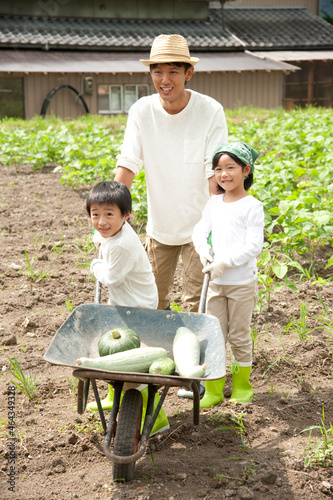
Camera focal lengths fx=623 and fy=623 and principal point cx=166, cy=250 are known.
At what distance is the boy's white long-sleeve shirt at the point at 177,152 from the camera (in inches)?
148

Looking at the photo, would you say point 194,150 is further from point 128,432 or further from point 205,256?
point 128,432

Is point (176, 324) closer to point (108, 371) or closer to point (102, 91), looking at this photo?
point (108, 371)

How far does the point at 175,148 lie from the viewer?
378 cm

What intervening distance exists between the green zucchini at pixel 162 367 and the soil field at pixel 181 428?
1.65ft

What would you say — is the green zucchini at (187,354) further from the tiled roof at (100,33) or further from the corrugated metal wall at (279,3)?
the corrugated metal wall at (279,3)

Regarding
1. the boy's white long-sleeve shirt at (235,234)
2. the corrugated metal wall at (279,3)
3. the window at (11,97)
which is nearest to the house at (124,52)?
the window at (11,97)

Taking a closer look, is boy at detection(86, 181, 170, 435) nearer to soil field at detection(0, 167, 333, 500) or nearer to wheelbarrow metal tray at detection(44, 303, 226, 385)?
wheelbarrow metal tray at detection(44, 303, 226, 385)

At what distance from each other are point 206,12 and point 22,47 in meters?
7.24

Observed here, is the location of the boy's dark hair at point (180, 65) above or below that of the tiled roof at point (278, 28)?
below

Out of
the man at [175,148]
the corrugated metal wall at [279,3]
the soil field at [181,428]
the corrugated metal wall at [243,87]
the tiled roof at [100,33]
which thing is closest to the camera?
the soil field at [181,428]

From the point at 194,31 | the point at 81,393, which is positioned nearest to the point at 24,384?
the point at 81,393

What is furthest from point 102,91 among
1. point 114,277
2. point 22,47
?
point 114,277

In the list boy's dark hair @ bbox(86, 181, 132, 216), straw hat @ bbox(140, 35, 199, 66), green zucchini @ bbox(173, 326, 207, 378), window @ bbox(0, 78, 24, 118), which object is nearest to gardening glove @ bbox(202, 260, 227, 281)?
green zucchini @ bbox(173, 326, 207, 378)

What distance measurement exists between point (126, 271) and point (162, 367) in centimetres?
62
